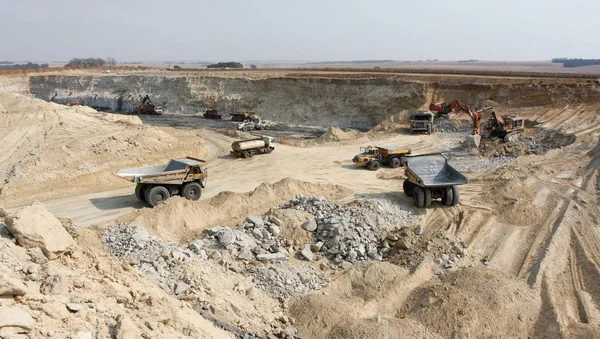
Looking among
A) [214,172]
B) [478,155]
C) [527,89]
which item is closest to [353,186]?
[214,172]

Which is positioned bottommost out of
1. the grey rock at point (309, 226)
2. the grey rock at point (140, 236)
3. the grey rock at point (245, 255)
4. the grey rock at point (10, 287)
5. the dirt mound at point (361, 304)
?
the dirt mound at point (361, 304)

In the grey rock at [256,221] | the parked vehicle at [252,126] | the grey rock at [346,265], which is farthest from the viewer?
the parked vehicle at [252,126]

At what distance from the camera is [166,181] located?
53.9ft

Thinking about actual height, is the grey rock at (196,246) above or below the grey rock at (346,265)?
above

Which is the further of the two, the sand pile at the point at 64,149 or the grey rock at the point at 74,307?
the sand pile at the point at 64,149

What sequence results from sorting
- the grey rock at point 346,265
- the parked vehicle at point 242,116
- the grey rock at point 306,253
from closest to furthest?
the grey rock at point 346,265
the grey rock at point 306,253
the parked vehicle at point 242,116

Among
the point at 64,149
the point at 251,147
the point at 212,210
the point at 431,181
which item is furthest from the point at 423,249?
the point at 64,149

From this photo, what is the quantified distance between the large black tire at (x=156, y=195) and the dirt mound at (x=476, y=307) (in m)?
9.88

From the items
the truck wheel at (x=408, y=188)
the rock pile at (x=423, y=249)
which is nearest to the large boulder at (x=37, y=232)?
the rock pile at (x=423, y=249)

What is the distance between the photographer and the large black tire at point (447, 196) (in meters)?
15.9

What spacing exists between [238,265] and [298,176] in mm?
10652

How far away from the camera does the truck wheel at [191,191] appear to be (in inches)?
668

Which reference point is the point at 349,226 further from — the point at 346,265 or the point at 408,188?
the point at 408,188

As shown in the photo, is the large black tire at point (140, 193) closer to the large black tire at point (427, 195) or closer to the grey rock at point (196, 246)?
the grey rock at point (196, 246)
